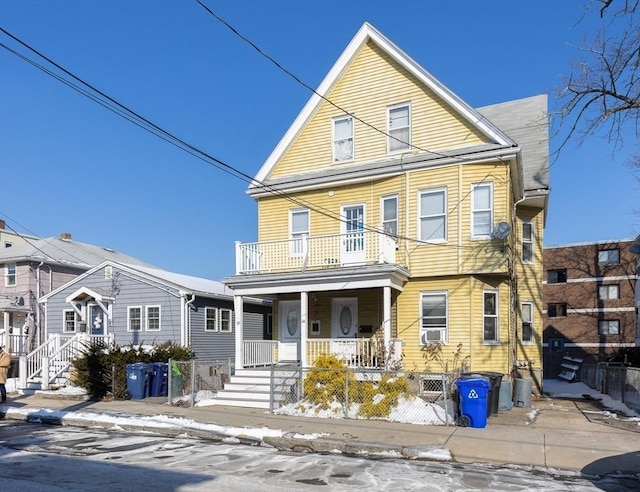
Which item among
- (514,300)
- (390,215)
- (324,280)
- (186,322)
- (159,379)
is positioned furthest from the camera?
(186,322)

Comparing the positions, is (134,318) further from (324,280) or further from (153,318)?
(324,280)

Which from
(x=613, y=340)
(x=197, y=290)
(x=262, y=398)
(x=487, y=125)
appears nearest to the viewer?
(x=262, y=398)

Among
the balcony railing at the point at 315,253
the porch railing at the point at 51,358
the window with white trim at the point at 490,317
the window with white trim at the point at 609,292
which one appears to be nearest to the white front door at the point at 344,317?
the balcony railing at the point at 315,253

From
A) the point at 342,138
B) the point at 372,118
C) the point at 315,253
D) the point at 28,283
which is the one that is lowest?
the point at 28,283

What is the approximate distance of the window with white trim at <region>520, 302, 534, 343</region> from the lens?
1970 centimetres

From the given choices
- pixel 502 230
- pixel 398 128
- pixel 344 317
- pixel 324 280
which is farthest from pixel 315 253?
pixel 502 230

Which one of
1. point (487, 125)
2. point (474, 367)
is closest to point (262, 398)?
point (474, 367)

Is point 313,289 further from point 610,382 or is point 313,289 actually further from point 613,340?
point 613,340

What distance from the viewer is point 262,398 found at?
1477 cm

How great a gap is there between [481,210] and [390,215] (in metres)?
2.78

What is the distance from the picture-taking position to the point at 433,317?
16266 millimetres

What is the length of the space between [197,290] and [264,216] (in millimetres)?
4739

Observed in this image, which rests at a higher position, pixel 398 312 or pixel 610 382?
pixel 398 312

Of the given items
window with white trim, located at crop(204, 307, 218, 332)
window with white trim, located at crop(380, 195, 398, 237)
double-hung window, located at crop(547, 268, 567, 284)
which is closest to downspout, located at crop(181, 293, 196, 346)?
window with white trim, located at crop(204, 307, 218, 332)
